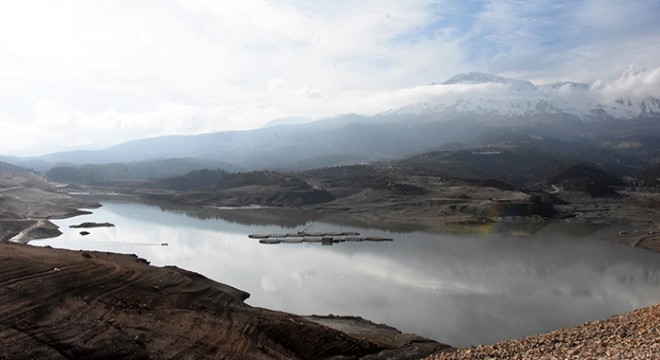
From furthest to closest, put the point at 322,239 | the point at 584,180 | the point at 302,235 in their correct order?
the point at 584,180
the point at 302,235
the point at 322,239

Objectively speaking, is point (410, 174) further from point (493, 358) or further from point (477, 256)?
point (493, 358)

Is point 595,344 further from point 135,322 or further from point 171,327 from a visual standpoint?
point 135,322

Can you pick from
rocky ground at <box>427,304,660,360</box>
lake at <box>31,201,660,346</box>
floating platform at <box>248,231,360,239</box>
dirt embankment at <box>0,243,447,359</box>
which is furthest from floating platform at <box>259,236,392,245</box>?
rocky ground at <box>427,304,660,360</box>

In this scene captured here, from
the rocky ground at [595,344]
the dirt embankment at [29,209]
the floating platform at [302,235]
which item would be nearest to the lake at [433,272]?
the floating platform at [302,235]

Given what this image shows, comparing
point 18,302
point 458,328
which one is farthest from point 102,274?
point 458,328

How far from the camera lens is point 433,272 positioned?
3884 centimetres

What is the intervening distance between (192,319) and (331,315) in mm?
10377

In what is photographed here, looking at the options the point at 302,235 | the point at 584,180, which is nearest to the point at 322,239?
the point at 302,235

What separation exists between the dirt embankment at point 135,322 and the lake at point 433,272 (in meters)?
6.47

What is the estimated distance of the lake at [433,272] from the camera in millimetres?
27703

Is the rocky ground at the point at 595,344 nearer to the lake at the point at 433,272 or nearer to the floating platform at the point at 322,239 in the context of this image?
the lake at the point at 433,272

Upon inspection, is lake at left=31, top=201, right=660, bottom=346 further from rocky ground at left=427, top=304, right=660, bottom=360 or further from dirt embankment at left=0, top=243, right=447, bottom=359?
rocky ground at left=427, top=304, right=660, bottom=360

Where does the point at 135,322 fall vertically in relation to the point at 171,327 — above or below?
above

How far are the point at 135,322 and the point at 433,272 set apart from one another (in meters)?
26.8
